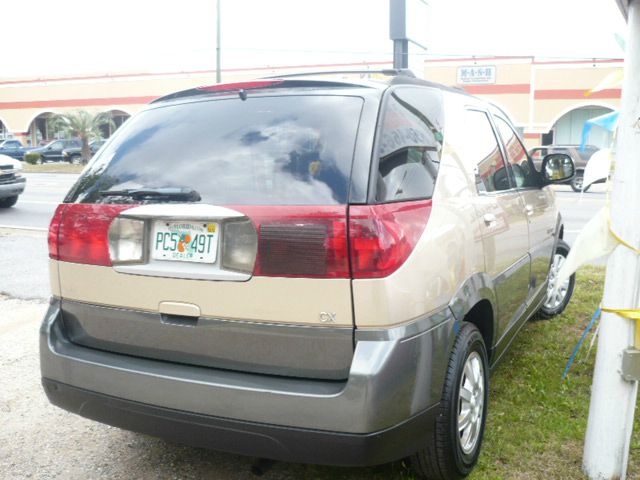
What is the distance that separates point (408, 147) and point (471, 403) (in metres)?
1.20

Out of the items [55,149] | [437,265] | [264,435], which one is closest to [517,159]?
[437,265]

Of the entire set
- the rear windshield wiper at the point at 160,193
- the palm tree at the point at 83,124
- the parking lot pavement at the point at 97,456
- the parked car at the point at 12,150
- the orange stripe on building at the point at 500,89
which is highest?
the orange stripe on building at the point at 500,89

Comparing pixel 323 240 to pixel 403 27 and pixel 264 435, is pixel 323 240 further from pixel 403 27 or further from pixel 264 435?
pixel 403 27

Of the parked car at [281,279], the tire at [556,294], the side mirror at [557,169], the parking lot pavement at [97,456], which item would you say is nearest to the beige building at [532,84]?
the tire at [556,294]

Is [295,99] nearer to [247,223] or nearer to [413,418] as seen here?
[247,223]

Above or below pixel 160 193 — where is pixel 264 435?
below

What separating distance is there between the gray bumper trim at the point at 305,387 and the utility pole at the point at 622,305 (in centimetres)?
78

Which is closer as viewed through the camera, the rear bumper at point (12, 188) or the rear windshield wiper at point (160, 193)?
the rear windshield wiper at point (160, 193)

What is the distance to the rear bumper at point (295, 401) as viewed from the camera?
2.24 meters

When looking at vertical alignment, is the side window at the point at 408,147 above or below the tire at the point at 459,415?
above

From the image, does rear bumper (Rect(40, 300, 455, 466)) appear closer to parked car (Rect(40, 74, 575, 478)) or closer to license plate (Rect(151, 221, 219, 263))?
parked car (Rect(40, 74, 575, 478))

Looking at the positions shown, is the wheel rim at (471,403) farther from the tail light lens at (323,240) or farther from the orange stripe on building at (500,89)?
the orange stripe on building at (500,89)

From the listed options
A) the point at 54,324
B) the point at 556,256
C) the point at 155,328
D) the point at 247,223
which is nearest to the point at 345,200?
the point at 247,223

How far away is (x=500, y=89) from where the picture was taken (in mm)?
36281
